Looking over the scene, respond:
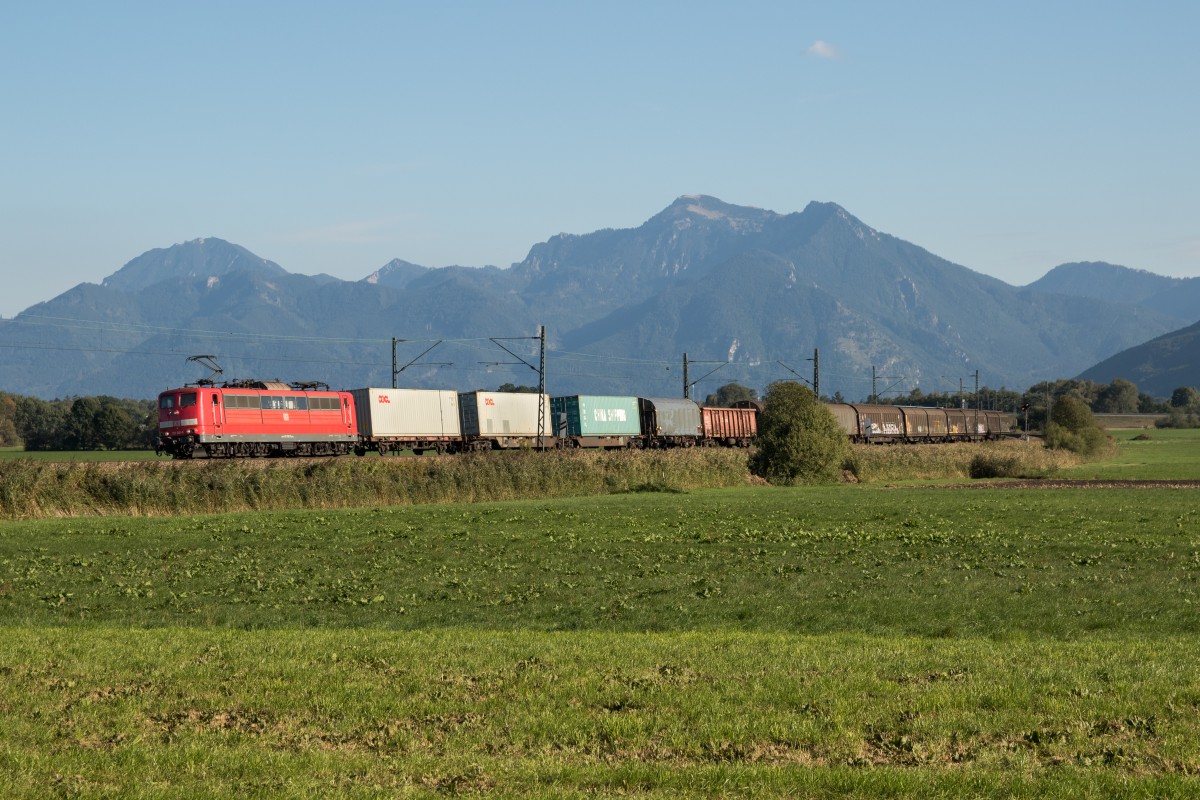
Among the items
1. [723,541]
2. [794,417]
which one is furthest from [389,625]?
[794,417]

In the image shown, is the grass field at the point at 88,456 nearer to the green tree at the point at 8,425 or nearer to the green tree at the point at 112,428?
the green tree at the point at 112,428

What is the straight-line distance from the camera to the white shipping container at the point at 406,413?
78.6 meters

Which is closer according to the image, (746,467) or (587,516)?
(587,516)

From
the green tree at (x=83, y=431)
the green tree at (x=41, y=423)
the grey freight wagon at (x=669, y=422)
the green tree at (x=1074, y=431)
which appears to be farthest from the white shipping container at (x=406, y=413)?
the green tree at (x=41, y=423)

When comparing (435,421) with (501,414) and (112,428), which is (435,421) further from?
(112,428)

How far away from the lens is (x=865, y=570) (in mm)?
25547

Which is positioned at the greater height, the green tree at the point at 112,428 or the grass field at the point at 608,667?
the green tree at the point at 112,428

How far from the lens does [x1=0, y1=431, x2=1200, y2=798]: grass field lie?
35.6ft

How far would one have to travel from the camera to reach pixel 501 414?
87.2 metres

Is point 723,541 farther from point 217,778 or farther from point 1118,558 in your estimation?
point 217,778

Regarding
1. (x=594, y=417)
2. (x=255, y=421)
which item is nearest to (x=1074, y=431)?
(x=594, y=417)

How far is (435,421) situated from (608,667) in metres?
69.2

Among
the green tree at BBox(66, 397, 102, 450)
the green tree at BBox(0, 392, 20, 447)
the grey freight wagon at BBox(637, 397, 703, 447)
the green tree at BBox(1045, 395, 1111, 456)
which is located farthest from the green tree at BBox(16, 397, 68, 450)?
the green tree at BBox(1045, 395, 1111, 456)

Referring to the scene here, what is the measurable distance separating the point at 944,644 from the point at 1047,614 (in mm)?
3875
